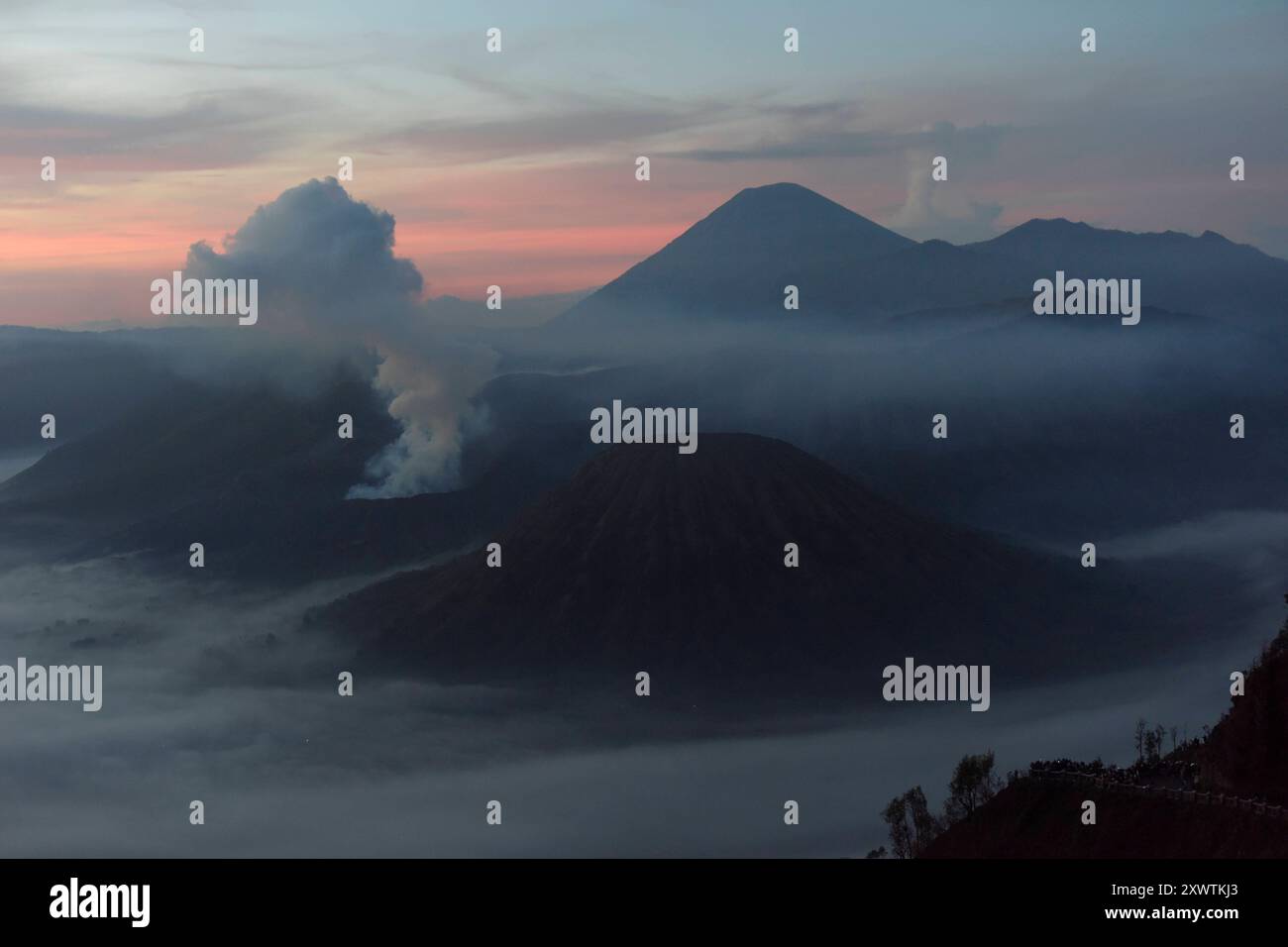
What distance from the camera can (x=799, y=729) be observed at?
174875mm

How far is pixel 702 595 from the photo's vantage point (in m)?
188

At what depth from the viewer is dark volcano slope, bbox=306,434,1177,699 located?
184 meters

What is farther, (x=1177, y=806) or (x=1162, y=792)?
(x=1162, y=792)

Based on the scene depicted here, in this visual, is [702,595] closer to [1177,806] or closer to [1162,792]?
[1162,792]

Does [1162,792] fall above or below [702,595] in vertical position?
below

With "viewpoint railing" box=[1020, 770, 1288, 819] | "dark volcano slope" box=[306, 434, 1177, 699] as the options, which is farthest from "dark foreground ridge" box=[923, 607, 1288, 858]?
"dark volcano slope" box=[306, 434, 1177, 699]

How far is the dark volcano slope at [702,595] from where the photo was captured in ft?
605

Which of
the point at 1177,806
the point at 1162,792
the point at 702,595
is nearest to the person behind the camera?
the point at 1177,806

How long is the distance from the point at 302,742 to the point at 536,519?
3662 cm

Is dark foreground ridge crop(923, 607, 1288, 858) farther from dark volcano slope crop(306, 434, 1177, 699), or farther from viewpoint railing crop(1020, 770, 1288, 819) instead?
dark volcano slope crop(306, 434, 1177, 699)

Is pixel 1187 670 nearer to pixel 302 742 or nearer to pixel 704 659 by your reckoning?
pixel 704 659

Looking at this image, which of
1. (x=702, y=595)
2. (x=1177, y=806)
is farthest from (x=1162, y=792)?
(x=702, y=595)

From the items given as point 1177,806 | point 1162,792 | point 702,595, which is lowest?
point 1177,806

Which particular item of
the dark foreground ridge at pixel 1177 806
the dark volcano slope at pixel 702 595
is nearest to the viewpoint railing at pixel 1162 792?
the dark foreground ridge at pixel 1177 806
